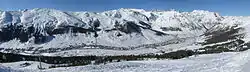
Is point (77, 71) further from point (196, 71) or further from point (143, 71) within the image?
point (196, 71)

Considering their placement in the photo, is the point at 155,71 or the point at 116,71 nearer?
the point at 155,71

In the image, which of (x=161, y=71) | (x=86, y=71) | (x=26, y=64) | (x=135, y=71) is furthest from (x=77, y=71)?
(x=26, y=64)

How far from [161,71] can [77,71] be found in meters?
20.8

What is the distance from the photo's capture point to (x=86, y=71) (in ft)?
248

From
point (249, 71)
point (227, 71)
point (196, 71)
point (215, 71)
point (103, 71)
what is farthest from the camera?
point (103, 71)

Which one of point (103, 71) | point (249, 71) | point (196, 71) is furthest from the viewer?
point (103, 71)

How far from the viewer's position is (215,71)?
1941 inches

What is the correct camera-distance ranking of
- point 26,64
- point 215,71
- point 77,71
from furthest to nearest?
point 26,64 < point 77,71 < point 215,71

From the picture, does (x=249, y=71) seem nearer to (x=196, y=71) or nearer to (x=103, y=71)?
(x=196, y=71)

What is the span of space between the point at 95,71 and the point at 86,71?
3.38 meters

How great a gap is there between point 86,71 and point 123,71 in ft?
31.2

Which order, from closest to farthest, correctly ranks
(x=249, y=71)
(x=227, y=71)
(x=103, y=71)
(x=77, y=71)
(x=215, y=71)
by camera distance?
(x=249, y=71) < (x=227, y=71) < (x=215, y=71) < (x=103, y=71) < (x=77, y=71)

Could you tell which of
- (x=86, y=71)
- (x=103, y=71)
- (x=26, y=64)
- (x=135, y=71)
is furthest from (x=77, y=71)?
(x=26, y=64)

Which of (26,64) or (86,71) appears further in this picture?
(26,64)
